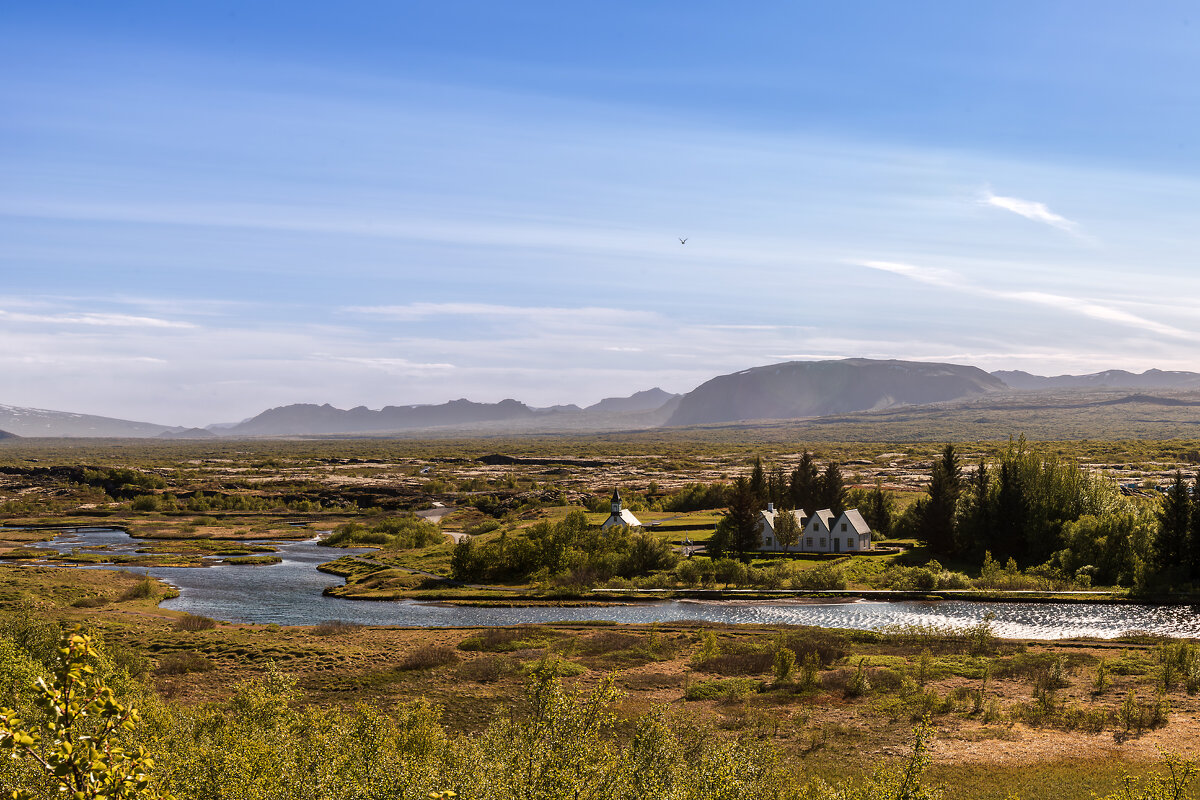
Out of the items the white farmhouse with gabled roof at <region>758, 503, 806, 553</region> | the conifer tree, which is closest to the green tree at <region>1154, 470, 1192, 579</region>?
the conifer tree

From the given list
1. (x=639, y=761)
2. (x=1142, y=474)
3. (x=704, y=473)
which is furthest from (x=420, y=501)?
(x=639, y=761)

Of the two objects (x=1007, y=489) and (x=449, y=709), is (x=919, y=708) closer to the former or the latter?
(x=449, y=709)

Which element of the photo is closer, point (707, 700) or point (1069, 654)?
point (707, 700)

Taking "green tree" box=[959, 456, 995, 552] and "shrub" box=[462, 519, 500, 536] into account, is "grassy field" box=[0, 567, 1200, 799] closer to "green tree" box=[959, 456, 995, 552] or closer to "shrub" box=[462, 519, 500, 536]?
"green tree" box=[959, 456, 995, 552]

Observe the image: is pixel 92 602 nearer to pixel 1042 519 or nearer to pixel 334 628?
pixel 334 628

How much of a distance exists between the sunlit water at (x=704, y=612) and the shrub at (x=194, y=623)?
374cm

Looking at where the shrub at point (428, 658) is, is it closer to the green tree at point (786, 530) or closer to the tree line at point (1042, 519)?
the green tree at point (786, 530)

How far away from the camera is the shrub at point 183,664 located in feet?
161

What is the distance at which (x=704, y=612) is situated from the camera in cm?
7012

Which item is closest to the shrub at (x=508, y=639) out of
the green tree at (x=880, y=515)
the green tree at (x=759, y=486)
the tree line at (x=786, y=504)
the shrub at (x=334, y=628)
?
the shrub at (x=334, y=628)

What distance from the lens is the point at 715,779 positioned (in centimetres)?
1995

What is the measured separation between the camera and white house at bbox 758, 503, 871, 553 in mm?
91938

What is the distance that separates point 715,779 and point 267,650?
136 feet

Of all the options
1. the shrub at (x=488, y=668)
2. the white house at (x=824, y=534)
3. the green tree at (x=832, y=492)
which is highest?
the green tree at (x=832, y=492)
